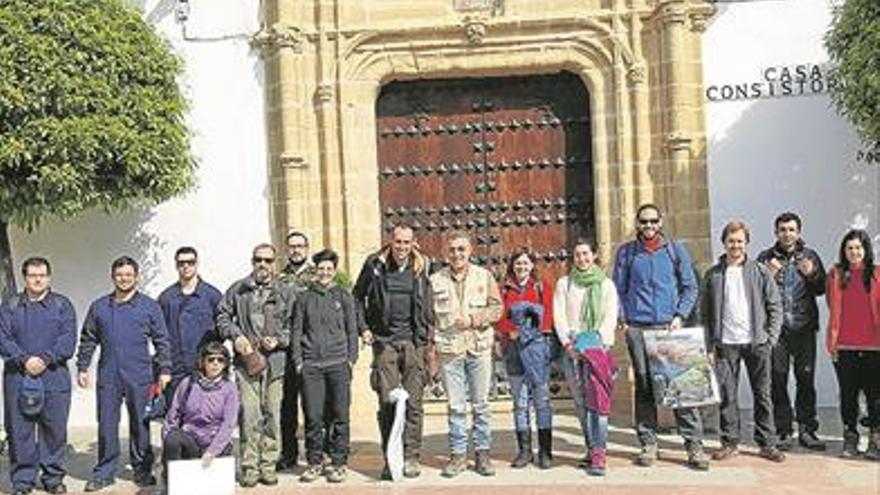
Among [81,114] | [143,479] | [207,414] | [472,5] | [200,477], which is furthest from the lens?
[472,5]

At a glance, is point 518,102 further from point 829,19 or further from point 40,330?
point 40,330

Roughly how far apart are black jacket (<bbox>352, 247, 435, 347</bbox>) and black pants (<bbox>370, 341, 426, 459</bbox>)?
74 millimetres

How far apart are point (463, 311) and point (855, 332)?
240cm

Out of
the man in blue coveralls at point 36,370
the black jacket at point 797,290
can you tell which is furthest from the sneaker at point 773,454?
the man in blue coveralls at point 36,370

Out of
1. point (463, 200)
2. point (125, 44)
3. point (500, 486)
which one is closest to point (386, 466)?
point (500, 486)

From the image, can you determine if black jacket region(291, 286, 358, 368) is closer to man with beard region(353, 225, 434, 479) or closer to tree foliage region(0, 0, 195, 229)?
man with beard region(353, 225, 434, 479)

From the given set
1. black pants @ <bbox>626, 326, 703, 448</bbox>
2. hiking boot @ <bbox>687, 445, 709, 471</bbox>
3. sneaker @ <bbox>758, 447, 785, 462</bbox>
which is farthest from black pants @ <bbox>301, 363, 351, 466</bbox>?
sneaker @ <bbox>758, 447, 785, 462</bbox>

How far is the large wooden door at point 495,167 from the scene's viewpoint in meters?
9.10

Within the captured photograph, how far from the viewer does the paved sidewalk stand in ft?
20.7

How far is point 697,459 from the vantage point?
6.77 metres

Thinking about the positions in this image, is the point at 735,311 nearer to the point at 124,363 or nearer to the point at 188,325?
the point at 188,325

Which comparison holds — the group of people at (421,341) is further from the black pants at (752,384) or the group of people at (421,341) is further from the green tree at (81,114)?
the green tree at (81,114)

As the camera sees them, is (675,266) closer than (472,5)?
Yes

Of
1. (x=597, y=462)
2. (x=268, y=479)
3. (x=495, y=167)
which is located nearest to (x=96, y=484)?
(x=268, y=479)
